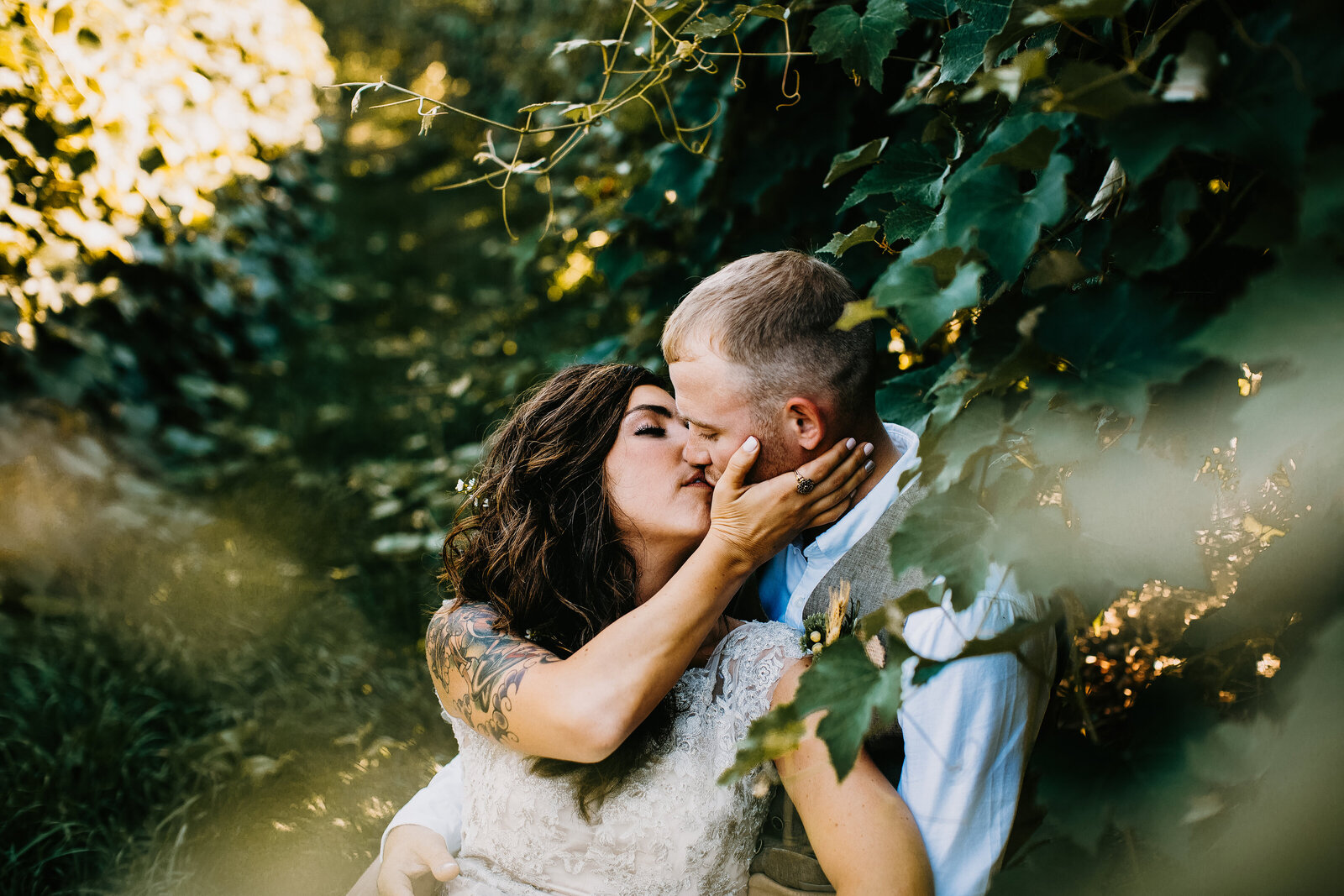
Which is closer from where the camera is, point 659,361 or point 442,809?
point 442,809

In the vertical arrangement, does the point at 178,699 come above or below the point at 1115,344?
below

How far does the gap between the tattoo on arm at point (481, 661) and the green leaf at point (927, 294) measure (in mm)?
1078

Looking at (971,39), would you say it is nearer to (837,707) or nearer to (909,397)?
(909,397)

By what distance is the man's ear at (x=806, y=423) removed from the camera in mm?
1786

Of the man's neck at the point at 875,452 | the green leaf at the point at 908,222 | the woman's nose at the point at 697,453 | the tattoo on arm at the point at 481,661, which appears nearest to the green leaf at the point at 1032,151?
the green leaf at the point at 908,222

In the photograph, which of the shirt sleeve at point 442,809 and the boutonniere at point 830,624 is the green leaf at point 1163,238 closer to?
the boutonniere at point 830,624

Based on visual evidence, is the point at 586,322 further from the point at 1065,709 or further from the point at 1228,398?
the point at 1228,398

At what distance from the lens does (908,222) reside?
4.74ft

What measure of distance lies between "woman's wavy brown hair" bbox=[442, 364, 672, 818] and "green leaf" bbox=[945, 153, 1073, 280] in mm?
1250

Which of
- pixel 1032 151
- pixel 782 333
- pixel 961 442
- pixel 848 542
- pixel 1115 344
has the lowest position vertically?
pixel 848 542

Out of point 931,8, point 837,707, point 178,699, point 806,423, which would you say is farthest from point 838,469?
point 178,699

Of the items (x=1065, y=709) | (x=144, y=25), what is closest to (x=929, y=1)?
(x=1065, y=709)

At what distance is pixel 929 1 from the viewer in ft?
5.43

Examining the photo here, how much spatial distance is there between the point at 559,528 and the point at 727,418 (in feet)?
1.86
